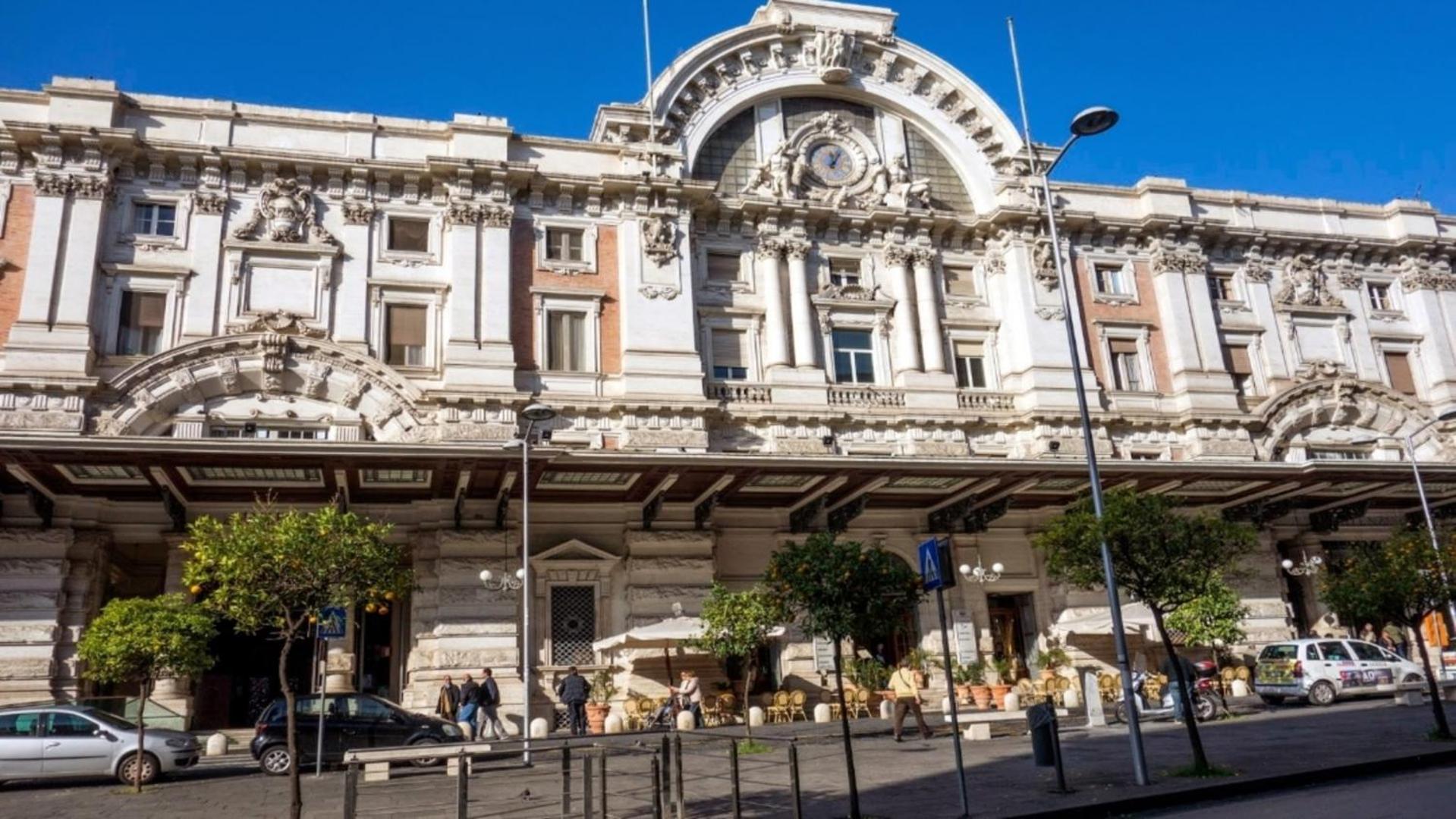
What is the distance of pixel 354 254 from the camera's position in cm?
2728

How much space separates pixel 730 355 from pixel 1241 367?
54.8ft

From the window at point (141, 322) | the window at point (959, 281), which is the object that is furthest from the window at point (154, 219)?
the window at point (959, 281)

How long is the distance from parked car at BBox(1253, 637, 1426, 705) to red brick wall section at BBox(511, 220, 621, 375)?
17.6 meters

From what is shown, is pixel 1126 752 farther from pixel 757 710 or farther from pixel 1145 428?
pixel 1145 428

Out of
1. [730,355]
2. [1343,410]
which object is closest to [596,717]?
[730,355]

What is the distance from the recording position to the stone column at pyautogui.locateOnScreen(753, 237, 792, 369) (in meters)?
29.6

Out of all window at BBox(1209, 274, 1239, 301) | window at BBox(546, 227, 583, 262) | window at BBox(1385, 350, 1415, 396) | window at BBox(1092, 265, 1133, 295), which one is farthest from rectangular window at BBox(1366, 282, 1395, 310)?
window at BBox(546, 227, 583, 262)

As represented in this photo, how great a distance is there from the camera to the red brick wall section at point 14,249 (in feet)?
80.3

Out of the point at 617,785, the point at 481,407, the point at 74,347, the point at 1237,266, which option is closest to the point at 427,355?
the point at 481,407

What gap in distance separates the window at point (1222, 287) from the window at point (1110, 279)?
3.18 m

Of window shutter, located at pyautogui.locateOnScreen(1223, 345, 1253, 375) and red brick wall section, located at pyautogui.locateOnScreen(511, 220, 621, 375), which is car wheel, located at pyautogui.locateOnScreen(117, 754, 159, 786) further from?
window shutter, located at pyautogui.locateOnScreen(1223, 345, 1253, 375)

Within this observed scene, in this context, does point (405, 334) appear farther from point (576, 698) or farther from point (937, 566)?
point (937, 566)

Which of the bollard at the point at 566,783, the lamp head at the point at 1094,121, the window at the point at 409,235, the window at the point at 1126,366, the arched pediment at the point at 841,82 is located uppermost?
the arched pediment at the point at 841,82

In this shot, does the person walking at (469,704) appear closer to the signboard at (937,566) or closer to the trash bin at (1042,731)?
the trash bin at (1042,731)
